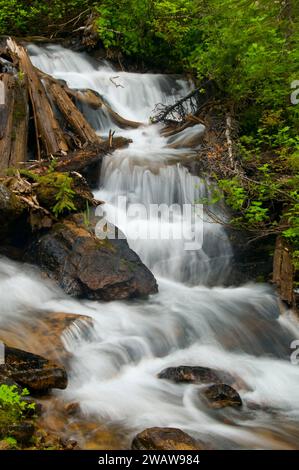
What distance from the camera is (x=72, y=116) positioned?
9773 millimetres

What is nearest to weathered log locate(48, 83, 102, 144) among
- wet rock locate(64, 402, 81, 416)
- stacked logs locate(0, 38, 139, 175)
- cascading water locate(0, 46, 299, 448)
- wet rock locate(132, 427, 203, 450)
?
stacked logs locate(0, 38, 139, 175)

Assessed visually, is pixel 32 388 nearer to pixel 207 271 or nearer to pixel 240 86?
pixel 207 271

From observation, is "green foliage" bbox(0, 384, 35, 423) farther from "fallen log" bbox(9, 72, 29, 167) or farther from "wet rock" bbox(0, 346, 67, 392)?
"fallen log" bbox(9, 72, 29, 167)

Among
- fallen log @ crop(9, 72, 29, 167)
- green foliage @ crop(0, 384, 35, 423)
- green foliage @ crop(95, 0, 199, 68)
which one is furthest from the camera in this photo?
green foliage @ crop(95, 0, 199, 68)

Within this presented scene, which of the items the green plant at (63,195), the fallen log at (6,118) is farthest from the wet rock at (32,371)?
the fallen log at (6,118)

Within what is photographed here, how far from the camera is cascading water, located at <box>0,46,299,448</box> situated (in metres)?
4.88

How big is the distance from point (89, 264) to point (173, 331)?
144cm

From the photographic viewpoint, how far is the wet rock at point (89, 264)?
6.98m

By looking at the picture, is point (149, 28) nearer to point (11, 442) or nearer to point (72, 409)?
point (72, 409)

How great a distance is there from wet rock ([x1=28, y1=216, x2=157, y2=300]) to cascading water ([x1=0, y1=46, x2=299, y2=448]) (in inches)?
7.4

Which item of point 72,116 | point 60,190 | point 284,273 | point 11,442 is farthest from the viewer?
point 72,116

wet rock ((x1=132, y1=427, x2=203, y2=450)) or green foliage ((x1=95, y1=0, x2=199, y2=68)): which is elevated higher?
green foliage ((x1=95, y1=0, x2=199, y2=68))

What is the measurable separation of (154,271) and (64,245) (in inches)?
65.3

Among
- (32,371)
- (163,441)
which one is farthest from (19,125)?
(163,441)
